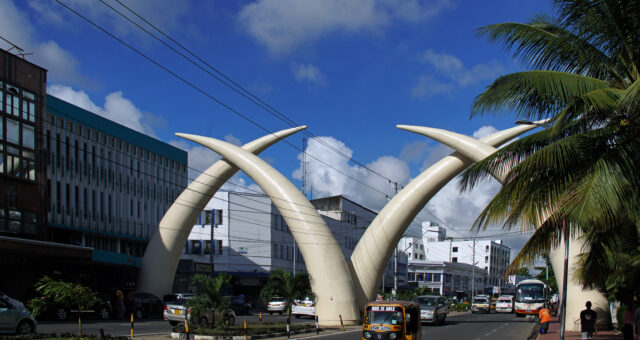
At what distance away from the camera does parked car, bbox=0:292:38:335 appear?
1878 centimetres

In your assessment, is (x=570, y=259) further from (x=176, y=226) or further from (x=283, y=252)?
(x=283, y=252)

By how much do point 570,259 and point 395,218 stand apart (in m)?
11.1

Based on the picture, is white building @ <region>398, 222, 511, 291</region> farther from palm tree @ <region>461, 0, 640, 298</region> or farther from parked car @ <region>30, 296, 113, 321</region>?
palm tree @ <region>461, 0, 640, 298</region>

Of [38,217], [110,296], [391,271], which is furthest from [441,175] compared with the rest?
[391,271]

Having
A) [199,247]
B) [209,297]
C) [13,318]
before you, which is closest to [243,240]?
[199,247]

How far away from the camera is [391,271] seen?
88.7m

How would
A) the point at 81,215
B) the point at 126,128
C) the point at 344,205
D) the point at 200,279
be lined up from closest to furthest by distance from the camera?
1. the point at 200,279
2. the point at 81,215
3. the point at 126,128
4. the point at 344,205

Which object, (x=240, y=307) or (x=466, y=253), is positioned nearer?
(x=240, y=307)

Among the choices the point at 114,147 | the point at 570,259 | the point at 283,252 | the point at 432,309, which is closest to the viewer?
the point at 570,259

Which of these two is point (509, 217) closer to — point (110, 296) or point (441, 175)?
point (441, 175)

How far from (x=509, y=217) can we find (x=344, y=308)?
76.2 feet

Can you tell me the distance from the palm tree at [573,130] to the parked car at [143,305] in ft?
90.5

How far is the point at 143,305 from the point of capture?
36.4 metres

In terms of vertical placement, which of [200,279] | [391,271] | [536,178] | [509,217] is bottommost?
[391,271]
